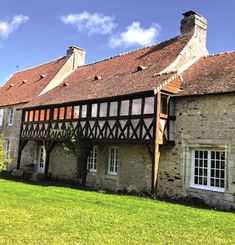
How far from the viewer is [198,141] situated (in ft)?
39.9

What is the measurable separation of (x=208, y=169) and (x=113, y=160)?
195 inches

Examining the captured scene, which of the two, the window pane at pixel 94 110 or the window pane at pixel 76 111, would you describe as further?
the window pane at pixel 76 111

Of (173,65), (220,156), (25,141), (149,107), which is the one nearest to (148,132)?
(149,107)

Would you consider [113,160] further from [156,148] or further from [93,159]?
[156,148]

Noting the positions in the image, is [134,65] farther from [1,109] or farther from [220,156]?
[1,109]

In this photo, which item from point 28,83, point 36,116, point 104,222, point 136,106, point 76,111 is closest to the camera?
point 104,222

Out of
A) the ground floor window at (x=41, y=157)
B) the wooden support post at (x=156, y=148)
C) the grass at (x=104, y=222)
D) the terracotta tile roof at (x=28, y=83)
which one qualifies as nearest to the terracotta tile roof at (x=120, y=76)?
the wooden support post at (x=156, y=148)

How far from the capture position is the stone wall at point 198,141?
37.0 feet

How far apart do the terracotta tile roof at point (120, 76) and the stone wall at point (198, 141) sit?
5.80ft

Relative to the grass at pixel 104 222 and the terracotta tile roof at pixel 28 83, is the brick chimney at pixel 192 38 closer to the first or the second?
the grass at pixel 104 222

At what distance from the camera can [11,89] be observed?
25.5m

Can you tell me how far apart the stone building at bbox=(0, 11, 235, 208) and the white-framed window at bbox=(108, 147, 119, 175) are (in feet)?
0.15

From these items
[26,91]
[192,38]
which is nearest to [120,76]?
[192,38]

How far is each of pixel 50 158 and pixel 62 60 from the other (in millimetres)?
7788
